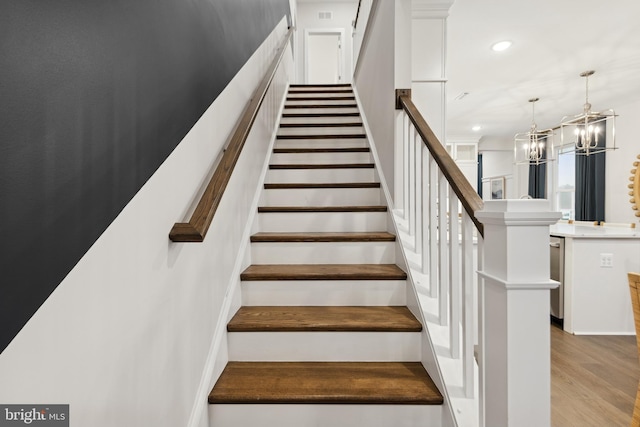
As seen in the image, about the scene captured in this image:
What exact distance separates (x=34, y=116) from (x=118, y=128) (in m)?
0.23

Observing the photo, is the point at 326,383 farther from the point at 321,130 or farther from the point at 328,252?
the point at 321,130

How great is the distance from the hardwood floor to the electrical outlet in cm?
70

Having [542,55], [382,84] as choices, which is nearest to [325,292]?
[382,84]

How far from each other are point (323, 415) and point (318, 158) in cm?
206

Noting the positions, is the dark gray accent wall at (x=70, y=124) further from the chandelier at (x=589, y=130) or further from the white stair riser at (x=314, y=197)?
the chandelier at (x=589, y=130)

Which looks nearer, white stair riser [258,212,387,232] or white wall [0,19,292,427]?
white wall [0,19,292,427]

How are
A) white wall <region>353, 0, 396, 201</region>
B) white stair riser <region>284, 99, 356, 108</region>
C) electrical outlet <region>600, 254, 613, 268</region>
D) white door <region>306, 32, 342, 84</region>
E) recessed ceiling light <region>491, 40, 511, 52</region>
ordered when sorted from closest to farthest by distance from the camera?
white wall <region>353, 0, 396, 201</region> → electrical outlet <region>600, 254, 613, 268</region> → recessed ceiling light <region>491, 40, 511, 52</region> → white stair riser <region>284, 99, 356, 108</region> → white door <region>306, 32, 342, 84</region>

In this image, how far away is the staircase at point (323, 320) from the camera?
1293 mm

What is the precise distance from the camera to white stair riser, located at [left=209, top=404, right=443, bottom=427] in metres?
1.29

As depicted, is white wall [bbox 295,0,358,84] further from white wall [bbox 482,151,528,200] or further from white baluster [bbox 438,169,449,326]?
white baluster [bbox 438,169,449,326]

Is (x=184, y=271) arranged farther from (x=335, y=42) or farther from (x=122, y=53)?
(x=335, y=42)

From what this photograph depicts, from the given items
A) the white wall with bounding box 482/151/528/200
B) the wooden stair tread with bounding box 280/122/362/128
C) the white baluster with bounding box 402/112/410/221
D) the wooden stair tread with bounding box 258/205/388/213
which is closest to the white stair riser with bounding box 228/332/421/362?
the white baluster with bounding box 402/112/410/221

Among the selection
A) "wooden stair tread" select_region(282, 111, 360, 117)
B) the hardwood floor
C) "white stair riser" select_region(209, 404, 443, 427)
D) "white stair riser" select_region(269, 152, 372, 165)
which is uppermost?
"wooden stair tread" select_region(282, 111, 360, 117)

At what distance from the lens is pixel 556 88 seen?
4914 millimetres
